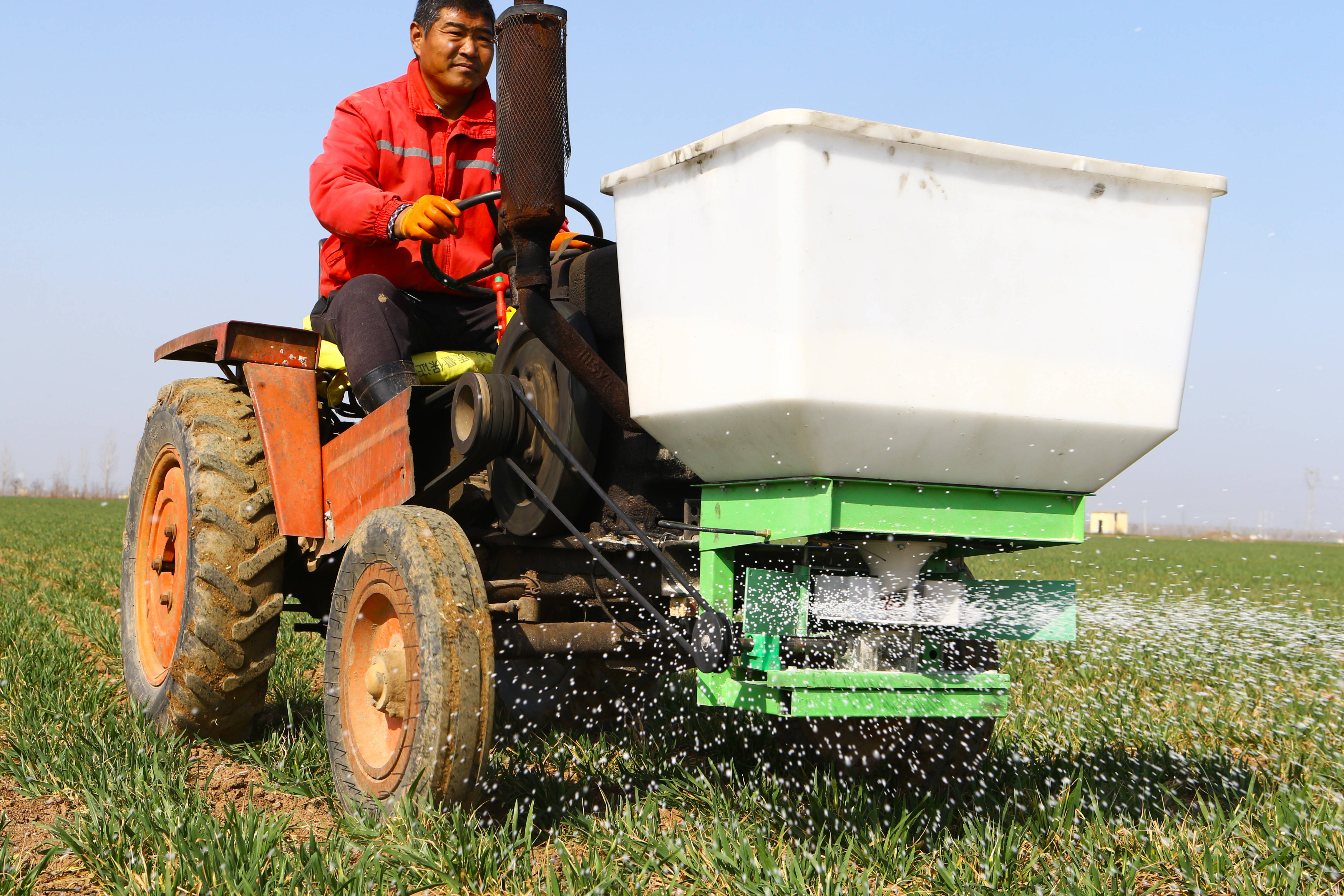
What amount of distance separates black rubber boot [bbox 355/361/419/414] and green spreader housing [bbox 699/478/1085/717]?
3.23 ft

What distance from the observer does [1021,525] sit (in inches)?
103

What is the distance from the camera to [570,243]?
3410mm

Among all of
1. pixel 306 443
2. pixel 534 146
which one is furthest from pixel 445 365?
pixel 534 146

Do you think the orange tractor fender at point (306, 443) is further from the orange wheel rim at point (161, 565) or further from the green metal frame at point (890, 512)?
the green metal frame at point (890, 512)

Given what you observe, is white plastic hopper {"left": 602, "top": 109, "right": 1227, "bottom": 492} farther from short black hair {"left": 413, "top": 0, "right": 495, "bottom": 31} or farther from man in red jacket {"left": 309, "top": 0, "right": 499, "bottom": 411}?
short black hair {"left": 413, "top": 0, "right": 495, "bottom": 31}

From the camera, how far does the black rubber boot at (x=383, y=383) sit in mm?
3180

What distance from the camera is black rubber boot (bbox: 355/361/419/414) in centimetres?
318

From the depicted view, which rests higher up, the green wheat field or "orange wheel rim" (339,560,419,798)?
"orange wheel rim" (339,560,419,798)

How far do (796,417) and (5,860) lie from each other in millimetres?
1949

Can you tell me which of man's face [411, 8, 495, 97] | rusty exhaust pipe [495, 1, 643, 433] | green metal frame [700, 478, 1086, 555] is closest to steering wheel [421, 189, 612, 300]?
rusty exhaust pipe [495, 1, 643, 433]

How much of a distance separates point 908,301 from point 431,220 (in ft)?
4.59

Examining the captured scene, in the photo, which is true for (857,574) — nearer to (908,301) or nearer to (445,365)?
(908,301)

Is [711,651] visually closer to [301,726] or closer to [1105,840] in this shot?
[1105,840]

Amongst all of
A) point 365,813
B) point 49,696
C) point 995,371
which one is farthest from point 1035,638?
point 49,696
